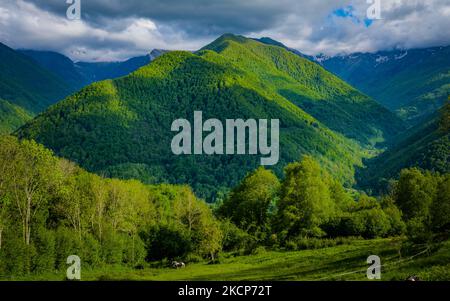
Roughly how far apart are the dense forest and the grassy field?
4.82 meters

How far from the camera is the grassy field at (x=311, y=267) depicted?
45938 millimetres

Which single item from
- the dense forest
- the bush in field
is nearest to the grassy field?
the dense forest

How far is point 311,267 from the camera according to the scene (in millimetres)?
63000

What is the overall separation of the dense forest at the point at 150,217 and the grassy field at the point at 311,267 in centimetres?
482

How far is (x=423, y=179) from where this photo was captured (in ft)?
352

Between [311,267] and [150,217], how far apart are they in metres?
64.7

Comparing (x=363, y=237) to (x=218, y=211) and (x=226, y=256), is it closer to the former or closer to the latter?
(x=226, y=256)

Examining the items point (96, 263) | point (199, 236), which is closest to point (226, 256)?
point (199, 236)

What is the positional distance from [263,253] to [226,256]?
872 cm

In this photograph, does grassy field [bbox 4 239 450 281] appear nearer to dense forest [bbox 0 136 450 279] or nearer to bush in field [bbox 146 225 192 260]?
dense forest [bbox 0 136 450 279]

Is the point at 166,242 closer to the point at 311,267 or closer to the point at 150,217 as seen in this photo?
the point at 150,217

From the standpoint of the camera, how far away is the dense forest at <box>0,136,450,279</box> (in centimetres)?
7956

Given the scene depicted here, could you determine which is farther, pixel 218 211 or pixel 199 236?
pixel 218 211
